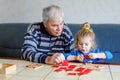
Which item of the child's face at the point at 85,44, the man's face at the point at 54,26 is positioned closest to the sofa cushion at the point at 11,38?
the man's face at the point at 54,26

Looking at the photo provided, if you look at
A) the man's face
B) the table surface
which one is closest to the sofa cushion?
the man's face

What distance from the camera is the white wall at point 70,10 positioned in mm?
3045

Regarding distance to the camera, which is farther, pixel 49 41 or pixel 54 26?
pixel 49 41

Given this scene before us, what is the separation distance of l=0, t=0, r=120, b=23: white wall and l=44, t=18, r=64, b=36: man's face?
90cm

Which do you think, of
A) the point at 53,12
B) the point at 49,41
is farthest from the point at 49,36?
the point at 53,12

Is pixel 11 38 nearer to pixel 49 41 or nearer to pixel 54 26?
pixel 49 41

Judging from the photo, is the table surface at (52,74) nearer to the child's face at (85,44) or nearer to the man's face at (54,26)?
the child's face at (85,44)

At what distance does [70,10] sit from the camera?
3.15 metres

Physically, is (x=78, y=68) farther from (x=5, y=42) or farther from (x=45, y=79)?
(x=5, y=42)

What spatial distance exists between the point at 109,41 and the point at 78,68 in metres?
1.24

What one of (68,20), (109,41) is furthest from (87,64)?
(68,20)

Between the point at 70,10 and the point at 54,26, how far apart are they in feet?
3.12

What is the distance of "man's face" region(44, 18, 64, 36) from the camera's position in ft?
7.25

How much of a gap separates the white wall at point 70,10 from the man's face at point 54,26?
2.94 ft
